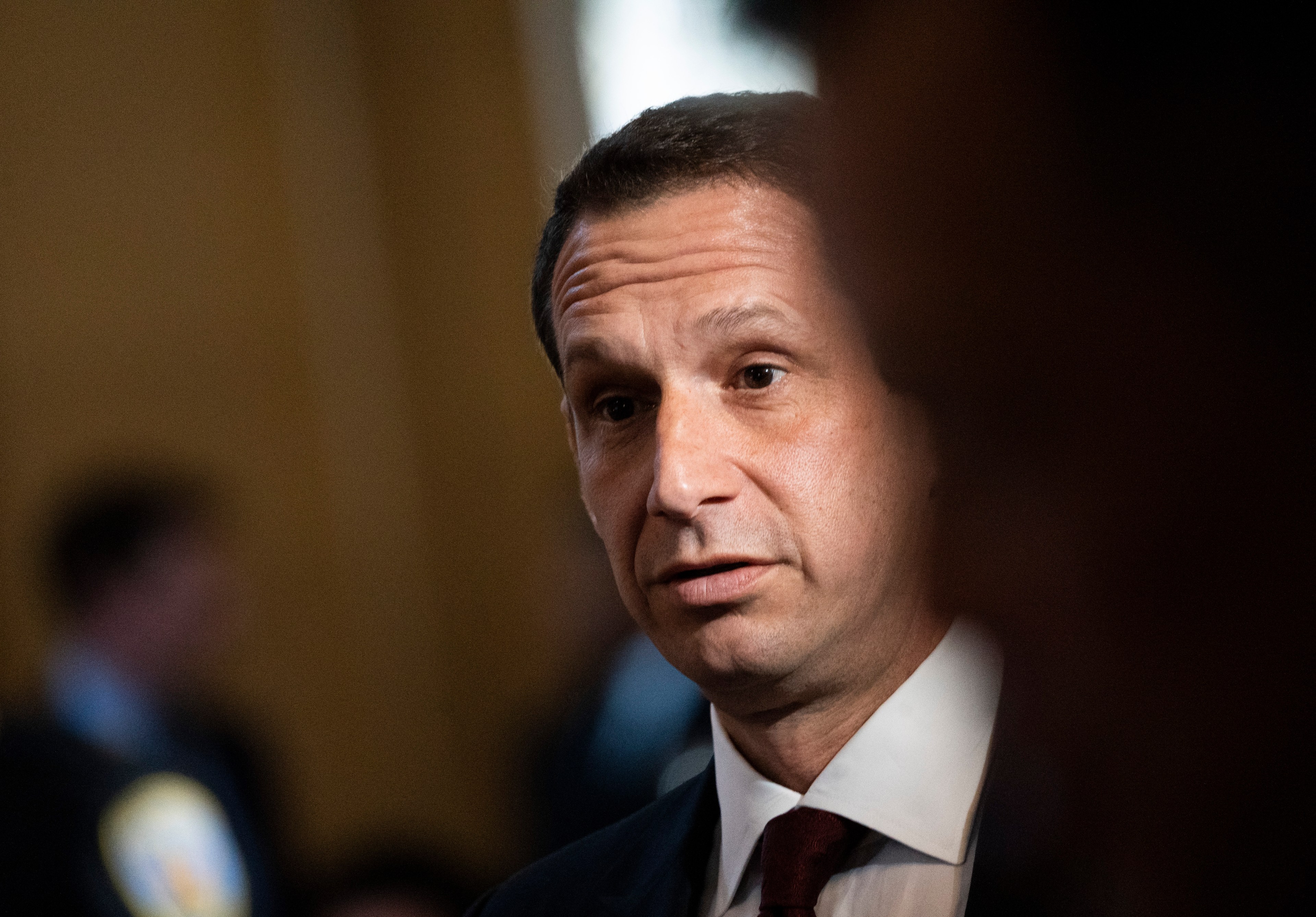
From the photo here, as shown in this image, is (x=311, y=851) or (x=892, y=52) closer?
(x=892, y=52)

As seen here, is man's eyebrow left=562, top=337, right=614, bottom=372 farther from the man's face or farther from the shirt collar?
the shirt collar

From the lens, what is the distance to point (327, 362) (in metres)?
2.27

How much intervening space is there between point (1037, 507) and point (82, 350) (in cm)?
215

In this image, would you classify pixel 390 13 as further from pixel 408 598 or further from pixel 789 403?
pixel 789 403

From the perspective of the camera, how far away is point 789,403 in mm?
662

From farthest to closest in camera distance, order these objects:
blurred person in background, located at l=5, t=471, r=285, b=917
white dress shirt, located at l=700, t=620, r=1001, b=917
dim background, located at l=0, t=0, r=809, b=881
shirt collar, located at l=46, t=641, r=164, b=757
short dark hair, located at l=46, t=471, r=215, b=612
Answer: dim background, located at l=0, t=0, r=809, b=881, short dark hair, located at l=46, t=471, r=215, b=612, shirt collar, located at l=46, t=641, r=164, b=757, blurred person in background, located at l=5, t=471, r=285, b=917, white dress shirt, located at l=700, t=620, r=1001, b=917

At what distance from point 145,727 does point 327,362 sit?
1.13 m

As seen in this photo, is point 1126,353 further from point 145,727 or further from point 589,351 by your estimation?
point 145,727

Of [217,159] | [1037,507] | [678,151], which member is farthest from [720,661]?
[217,159]

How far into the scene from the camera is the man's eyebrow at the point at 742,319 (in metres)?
0.65

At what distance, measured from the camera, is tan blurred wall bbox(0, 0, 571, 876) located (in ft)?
5.64

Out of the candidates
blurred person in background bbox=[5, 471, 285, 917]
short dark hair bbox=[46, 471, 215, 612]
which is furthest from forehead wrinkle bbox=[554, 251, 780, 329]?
short dark hair bbox=[46, 471, 215, 612]

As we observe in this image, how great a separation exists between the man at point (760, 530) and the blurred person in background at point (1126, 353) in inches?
14.3

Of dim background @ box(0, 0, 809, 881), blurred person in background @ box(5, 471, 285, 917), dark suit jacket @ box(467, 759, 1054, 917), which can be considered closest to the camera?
dark suit jacket @ box(467, 759, 1054, 917)
